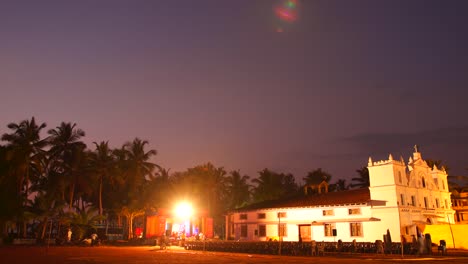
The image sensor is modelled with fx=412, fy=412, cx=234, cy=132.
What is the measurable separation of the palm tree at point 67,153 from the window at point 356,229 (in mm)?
33833

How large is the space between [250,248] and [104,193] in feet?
120

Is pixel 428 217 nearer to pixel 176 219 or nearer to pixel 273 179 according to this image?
pixel 176 219

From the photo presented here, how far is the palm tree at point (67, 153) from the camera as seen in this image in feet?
171

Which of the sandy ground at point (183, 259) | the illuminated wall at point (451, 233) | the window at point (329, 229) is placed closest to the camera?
the sandy ground at point (183, 259)

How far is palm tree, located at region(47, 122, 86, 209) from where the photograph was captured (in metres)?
52.2

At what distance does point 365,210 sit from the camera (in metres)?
43.7

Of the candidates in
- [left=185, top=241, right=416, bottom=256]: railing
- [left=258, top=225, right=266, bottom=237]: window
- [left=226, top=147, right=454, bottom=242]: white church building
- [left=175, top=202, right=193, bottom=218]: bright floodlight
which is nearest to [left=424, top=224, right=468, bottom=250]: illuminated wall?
[left=226, top=147, right=454, bottom=242]: white church building

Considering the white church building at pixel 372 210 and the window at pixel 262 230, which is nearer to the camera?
the white church building at pixel 372 210

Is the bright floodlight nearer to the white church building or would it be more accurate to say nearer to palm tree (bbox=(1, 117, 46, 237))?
the white church building

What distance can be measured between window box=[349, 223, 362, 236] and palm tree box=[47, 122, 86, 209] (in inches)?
1332

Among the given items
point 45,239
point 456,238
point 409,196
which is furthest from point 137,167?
point 456,238

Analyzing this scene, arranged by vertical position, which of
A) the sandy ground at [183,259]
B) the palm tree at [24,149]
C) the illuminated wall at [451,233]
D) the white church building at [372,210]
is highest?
the palm tree at [24,149]

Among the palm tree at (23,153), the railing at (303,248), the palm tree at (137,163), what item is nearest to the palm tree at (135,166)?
the palm tree at (137,163)

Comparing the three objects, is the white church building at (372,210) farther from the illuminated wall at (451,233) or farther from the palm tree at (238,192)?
the palm tree at (238,192)
